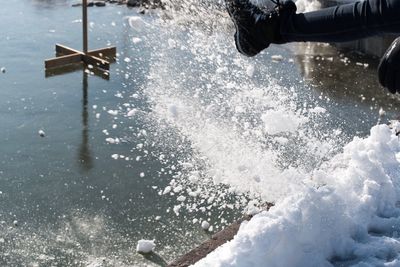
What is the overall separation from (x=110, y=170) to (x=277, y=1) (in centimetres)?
222

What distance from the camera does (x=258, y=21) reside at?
273 cm

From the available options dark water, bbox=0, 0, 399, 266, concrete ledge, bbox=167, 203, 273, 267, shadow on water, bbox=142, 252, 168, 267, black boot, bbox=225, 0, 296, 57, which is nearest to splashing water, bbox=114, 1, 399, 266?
dark water, bbox=0, 0, 399, 266

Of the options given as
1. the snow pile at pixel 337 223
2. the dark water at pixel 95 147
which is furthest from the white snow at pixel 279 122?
the snow pile at pixel 337 223

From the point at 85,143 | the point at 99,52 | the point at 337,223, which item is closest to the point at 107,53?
the point at 99,52

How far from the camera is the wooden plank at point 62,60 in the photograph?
21.1ft

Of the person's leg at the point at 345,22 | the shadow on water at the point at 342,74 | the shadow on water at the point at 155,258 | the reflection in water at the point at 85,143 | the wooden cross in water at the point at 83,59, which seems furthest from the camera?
the wooden cross in water at the point at 83,59

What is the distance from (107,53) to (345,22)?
186 inches

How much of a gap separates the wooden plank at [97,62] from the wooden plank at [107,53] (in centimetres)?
16

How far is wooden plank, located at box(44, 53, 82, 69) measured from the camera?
645 centimetres

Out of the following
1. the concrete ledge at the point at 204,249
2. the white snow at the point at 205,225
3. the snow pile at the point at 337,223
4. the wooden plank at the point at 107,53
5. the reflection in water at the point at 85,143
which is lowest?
the white snow at the point at 205,225

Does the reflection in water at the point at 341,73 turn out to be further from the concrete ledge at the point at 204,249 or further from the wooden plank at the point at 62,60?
A: the concrete ledge at the point at 204,249

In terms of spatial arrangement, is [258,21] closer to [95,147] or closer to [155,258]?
[155,258]

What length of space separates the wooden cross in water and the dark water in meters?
0.11

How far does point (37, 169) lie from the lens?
451 cm
